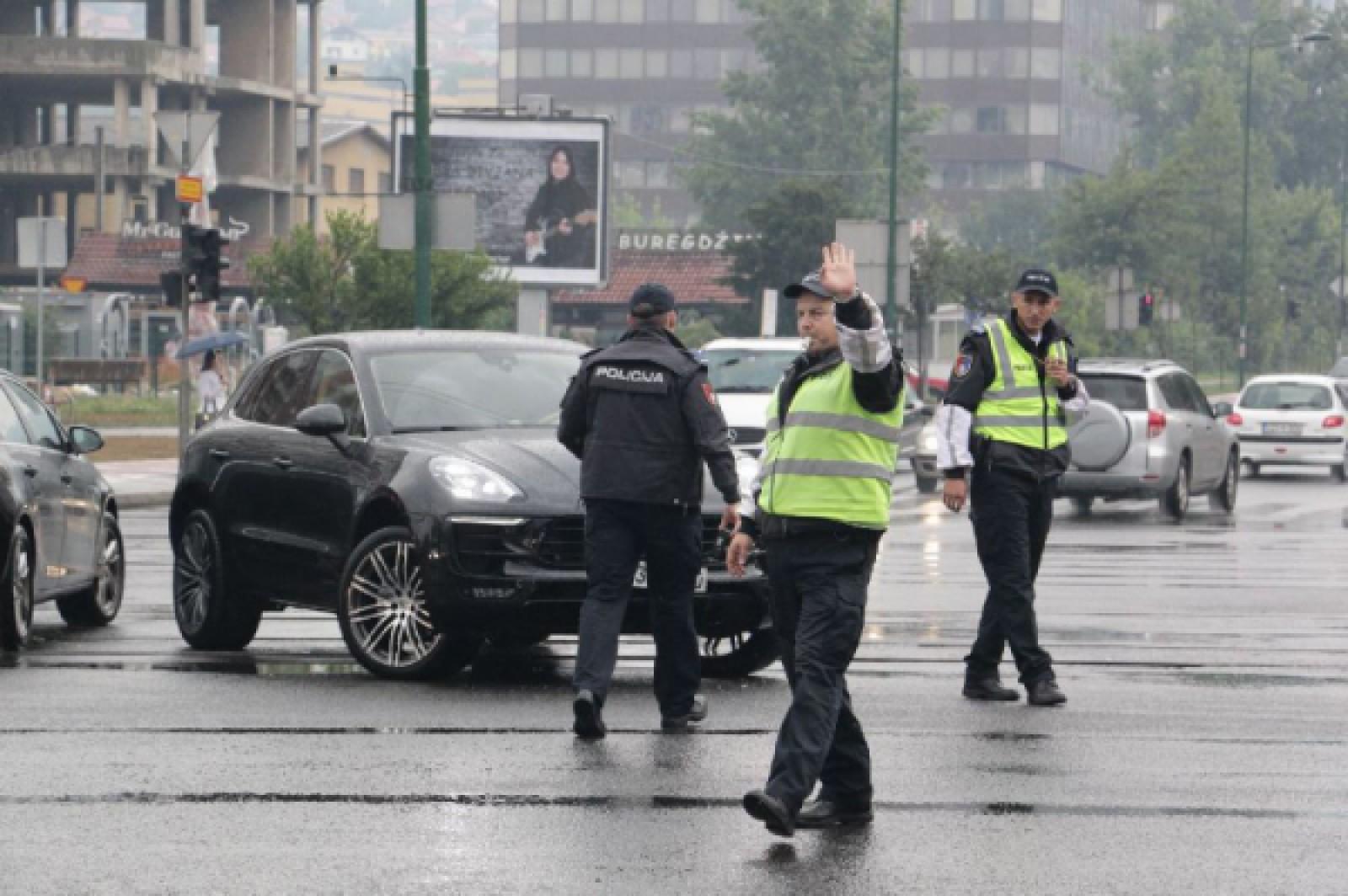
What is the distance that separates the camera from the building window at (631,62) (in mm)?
165750

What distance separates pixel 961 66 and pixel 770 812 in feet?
502

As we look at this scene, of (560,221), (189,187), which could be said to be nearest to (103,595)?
→ (189,187)

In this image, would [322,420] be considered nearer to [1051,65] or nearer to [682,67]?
[1051,65]

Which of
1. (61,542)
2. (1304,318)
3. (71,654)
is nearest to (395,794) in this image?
(71,654)

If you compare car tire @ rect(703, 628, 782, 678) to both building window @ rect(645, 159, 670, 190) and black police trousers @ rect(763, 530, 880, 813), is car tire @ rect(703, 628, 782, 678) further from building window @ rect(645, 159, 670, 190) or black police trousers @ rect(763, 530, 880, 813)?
building window @ rect(645, 159, 670, 190)

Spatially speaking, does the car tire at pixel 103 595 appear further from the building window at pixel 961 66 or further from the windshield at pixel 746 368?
the building window at pixel 961 66

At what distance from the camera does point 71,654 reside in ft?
45.9

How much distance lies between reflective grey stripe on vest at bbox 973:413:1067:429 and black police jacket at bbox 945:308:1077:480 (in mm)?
52

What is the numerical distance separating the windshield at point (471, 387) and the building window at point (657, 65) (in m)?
153

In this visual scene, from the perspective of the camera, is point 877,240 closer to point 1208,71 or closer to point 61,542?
point 61,542

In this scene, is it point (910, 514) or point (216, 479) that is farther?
point (910, 514)

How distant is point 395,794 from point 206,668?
163 inches

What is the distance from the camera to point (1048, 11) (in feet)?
517

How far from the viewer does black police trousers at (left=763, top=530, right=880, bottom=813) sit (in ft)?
28.5
